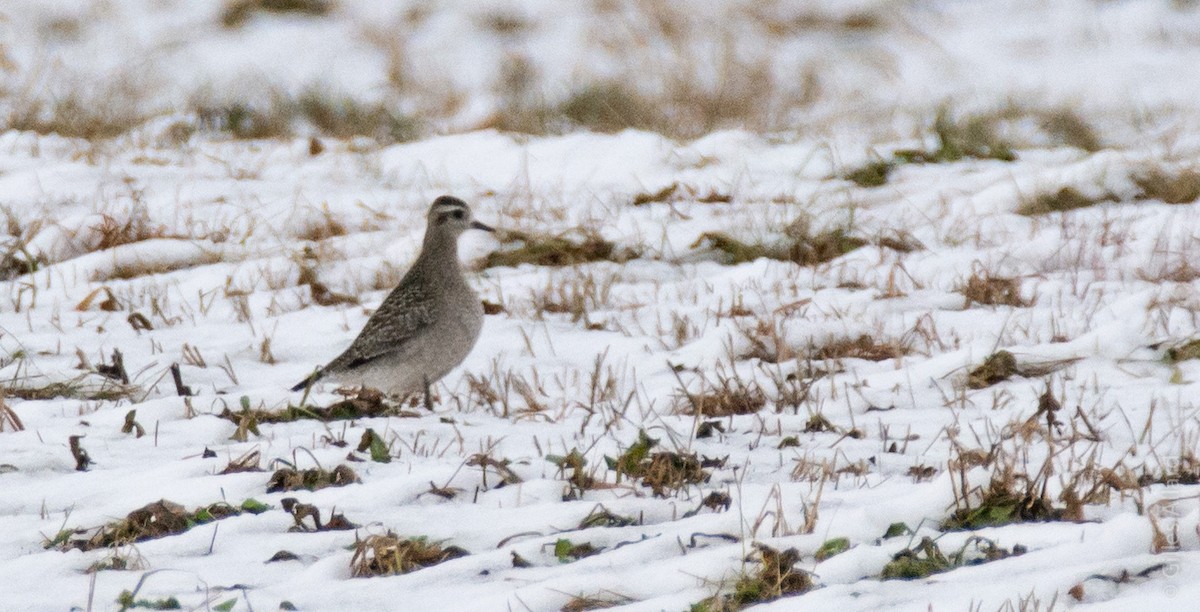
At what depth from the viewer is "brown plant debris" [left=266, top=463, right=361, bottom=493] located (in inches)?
162

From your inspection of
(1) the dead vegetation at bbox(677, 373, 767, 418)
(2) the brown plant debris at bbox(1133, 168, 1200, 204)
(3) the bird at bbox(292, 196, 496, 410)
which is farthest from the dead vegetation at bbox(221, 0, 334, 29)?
(1) the dead vegetation at bbox(677, 373, 767, 418)

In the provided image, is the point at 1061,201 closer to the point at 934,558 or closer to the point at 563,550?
the point at 934,558

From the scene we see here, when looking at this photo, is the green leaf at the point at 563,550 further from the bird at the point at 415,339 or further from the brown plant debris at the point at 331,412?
the bird at the point at 415,339

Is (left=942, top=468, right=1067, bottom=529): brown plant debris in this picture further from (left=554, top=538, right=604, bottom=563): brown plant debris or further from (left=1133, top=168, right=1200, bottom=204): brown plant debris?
(left=1133, top=168, right=1200, bottom=204): brown plant debris

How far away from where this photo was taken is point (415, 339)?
19.2 ft

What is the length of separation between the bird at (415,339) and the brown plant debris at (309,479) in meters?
1.45

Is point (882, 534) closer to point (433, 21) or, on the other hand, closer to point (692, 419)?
point (692, 419)

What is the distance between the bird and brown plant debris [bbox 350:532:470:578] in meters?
2.14

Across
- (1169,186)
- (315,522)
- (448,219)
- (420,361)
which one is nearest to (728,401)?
(420,361)

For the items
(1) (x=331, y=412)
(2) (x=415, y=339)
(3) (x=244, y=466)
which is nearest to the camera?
(3) (x=244, y=466)

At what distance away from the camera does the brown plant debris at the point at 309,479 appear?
411 centimetres

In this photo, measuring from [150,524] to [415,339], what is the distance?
217 centimetres

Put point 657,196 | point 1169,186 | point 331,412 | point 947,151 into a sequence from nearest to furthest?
point 331,412 → point 1169,186 → point 657,196 → point 947,151

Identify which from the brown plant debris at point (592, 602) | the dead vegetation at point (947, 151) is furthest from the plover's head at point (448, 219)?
the dead vegetation at point (947, 151)
